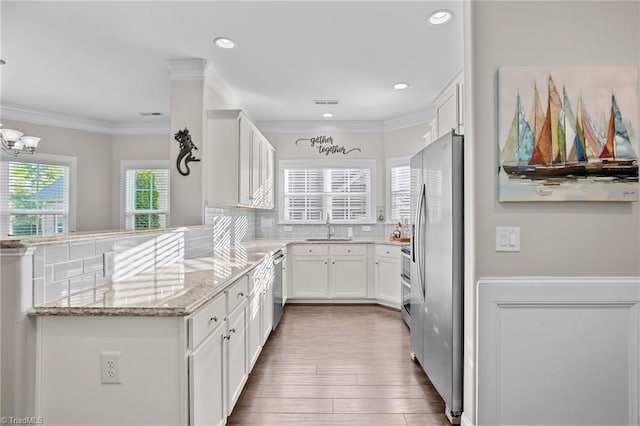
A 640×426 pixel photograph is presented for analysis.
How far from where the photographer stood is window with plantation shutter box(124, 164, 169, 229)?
6.10 m

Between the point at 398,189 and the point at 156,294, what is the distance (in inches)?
169

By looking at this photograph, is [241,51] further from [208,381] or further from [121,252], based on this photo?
[208,381]

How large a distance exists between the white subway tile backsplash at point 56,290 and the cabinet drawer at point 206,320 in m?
0.63

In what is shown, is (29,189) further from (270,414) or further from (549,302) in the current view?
(549,302)

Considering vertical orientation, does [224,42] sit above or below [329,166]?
above

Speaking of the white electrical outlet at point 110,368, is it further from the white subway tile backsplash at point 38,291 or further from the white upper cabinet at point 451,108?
the white upper cabinet at point 451,108

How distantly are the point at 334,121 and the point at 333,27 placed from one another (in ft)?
9.36

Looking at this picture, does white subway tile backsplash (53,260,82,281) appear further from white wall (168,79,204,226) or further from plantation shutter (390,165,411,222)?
plantation shutter (390,165,411,222)

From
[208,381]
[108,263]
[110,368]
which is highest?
[108,263]

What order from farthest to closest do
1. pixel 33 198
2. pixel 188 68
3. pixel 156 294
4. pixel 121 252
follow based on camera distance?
pixel 33 198 < pixel 188 68 < pixel 121 252 < pixel 156 294

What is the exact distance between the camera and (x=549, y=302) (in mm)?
1914

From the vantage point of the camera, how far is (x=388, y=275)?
193 inches

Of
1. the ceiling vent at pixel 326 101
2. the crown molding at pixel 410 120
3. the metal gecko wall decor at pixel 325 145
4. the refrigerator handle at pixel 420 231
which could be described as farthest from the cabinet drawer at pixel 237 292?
the crown molding at pixel 410 120

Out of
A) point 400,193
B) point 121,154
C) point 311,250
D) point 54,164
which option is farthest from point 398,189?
point 54,164
